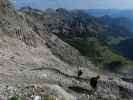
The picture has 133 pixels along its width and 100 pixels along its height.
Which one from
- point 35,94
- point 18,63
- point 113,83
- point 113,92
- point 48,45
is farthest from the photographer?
point 48,45

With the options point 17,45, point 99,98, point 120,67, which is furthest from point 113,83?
point 120,67

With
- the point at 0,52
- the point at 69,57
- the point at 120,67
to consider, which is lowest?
the point at 120,67

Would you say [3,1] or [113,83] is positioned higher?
[3,1]

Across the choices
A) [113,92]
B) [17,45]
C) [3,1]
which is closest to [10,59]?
[17,45]

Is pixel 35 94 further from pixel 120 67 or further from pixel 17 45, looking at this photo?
pixel 120 67

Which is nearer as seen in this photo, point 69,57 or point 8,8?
point 8,8

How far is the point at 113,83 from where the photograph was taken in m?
33.6

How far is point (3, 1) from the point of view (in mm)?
73750

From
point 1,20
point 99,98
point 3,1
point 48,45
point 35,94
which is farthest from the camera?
point 48,45

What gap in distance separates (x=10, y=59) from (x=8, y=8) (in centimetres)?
3516

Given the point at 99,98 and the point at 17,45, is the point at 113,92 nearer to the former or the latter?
the point at 99,98

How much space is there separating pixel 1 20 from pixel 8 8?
11.0 m

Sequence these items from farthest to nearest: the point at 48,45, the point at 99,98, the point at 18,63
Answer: the point at 48,45
the point at 18,63
the point at 99,98

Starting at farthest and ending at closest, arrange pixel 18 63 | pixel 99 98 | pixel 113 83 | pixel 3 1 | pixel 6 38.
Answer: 1. pixel 3 1
2. pixel 6 38
3. pixel 18 63
4. pixel 113 83
5. pixel 99 98
